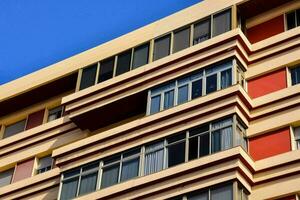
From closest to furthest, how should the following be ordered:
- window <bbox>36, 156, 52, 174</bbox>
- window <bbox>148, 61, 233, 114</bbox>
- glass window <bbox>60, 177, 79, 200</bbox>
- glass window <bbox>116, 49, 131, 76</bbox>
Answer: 1. window <bbox>148, 61, 233, 114</bbox>
2. glass window <bbox>60, 177, 79, 200</bbox>
3. glass window <bbox>116, 49, 131, 76</bbox>
4. window <bbox>36, 156, 52, 174</bbox>

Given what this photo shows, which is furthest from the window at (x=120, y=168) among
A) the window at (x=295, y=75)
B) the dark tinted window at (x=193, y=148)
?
the window at (x=295, y=75)

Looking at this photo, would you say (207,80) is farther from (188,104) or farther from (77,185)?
(77,185)

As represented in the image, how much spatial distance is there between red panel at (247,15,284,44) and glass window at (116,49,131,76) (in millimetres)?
6306

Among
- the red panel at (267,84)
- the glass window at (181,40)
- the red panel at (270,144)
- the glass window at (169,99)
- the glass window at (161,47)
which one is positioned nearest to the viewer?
the red panel at (270,144)

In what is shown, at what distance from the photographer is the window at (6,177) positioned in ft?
131

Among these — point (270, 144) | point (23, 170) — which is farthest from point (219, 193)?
point (23, 170)

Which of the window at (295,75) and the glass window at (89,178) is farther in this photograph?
the glass window at (89,178)

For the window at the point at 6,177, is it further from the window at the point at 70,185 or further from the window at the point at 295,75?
the window at the point at 295,75

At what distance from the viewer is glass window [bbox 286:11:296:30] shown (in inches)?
1364

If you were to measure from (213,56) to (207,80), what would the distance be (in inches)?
49.8

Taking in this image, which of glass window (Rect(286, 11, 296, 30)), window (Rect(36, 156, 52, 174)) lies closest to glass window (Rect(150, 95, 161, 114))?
glass window (Rect(286, 11, 296, 30))

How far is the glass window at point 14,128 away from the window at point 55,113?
1.92m

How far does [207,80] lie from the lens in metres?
33.0

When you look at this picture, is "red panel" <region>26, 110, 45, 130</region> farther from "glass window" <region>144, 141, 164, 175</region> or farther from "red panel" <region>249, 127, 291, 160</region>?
"red panel" <region>249, 127, 291, 160</region>
